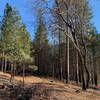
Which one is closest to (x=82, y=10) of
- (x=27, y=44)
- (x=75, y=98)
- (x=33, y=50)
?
(x=75, y=98)

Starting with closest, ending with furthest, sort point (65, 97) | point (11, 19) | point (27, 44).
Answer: point (65, 97)
point (11, 19)
point (27, 44)

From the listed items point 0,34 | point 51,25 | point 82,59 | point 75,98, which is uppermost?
point 0,34

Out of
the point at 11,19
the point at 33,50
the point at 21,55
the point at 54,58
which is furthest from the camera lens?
the point at 54,58

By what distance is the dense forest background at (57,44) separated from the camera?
25.7 m

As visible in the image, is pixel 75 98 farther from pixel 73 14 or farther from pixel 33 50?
pixel 33 50

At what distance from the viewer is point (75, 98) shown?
68.1 feet

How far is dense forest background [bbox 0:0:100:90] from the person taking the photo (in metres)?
25.7

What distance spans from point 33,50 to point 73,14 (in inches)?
2130

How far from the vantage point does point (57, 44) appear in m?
76.8

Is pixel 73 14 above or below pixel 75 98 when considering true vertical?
above

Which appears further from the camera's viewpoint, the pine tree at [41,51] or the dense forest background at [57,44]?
the pine tree at [41,51]

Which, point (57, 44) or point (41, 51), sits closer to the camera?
point (57, 44)

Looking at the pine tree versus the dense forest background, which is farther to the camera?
the pine tree

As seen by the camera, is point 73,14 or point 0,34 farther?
point 0,34
